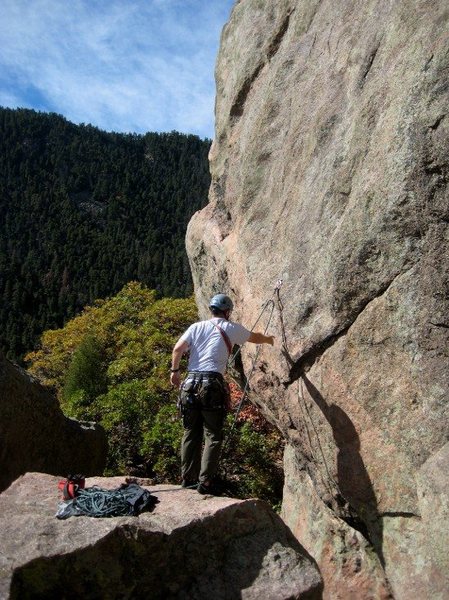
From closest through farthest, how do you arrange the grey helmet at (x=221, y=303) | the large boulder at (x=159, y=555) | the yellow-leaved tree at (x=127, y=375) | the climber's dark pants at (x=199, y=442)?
the large boulder at (x=159, y=555) → the climber's dark pants at (x=199, y=442) → the grey helmet at (x=221, y=303) → the yellow-leaved tree at (x=127, y=375)

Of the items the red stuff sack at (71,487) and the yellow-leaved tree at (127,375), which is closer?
the red stuff sack at (71,487)

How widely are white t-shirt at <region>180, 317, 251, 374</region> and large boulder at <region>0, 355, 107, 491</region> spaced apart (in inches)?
142

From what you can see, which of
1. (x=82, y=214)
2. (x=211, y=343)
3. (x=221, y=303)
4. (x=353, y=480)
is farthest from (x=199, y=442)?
(x=82, y=214)

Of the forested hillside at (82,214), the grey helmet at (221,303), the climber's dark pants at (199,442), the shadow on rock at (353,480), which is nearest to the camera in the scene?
the shadow on rock at (353,480)

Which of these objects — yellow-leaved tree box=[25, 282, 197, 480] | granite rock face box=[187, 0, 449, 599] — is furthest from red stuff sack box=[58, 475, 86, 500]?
yellow-leaved tree box=[25, 282, 197, 480]

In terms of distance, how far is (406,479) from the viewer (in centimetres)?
534

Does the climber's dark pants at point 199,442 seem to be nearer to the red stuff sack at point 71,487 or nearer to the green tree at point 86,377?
the red stuff sack at point 71,487

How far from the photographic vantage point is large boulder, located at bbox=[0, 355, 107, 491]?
338 inches

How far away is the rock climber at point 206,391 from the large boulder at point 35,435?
3.35m

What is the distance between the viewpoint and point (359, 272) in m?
5.80

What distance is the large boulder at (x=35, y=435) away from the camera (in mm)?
8586

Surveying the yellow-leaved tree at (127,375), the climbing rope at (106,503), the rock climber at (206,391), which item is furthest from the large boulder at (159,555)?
the yellow-leaved tree at (127,375)

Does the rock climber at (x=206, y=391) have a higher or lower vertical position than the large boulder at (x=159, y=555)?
higher

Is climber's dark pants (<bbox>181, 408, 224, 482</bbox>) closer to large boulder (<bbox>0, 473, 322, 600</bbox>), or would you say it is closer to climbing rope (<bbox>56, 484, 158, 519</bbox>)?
large boulder (<bbox>0, 473, 322, 600</bbox>)
